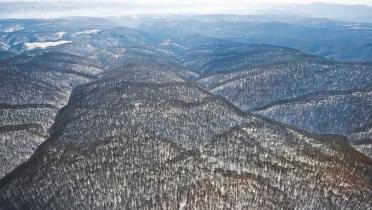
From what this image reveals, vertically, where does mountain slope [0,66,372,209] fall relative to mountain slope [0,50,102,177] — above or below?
above

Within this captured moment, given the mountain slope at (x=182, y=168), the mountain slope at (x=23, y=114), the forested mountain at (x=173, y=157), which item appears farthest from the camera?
the mountain slope at (x=23, y=114)

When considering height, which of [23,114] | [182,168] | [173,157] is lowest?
[23,114]

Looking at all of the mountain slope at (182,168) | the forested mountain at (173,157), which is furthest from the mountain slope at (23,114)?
the mountain slope at (182,168)

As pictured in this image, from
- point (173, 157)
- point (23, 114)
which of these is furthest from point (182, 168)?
point (23, 114)

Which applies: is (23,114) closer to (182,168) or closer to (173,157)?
(173,157)

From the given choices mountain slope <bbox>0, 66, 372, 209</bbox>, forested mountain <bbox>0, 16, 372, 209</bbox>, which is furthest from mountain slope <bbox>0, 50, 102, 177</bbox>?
mountain slope <bbox>0, 66, 372, 209</bbox>

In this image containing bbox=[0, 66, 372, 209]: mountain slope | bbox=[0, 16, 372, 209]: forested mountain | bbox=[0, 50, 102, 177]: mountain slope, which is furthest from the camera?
bbox=[0, 50, 102, 177]: mountain slope

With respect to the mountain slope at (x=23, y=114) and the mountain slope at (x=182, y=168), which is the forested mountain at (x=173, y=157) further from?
the mountain slope at (x=23, y=114)

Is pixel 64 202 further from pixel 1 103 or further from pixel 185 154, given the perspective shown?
pixel 1 103

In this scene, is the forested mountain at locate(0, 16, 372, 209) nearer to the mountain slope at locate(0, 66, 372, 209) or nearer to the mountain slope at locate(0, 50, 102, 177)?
the mountain slope at locate(0, 66, 372, 209)

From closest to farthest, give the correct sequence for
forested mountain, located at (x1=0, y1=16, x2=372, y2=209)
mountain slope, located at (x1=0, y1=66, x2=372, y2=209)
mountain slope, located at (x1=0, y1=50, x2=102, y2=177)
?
mountain slope, located at (x1=0, y1=66, x2=372, y2=209) < forested mountain, located at (x1=0, y1=16, x2=372, y2=209) < mountain slope, located at (x1=0, y1=50, x2=102, y2=177)

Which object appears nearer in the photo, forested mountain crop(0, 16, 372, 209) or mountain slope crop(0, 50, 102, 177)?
forested mountain crop(0, 16, 372, 209)
